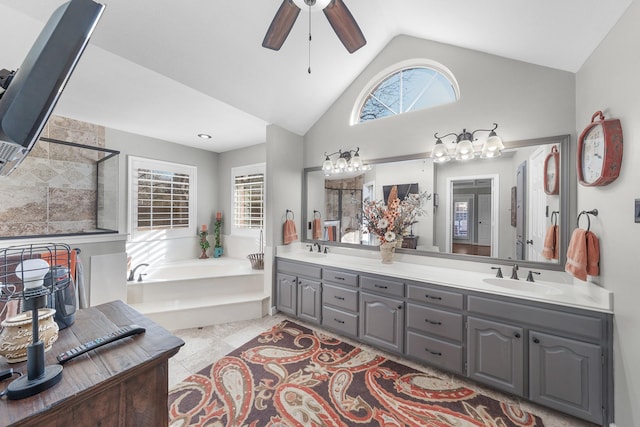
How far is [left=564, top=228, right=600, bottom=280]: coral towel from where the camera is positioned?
1.71m

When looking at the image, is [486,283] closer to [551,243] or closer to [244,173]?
[551,243]

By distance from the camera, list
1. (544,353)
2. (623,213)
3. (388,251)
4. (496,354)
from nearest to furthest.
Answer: (623,213), (544,353), (496,354), (388,251)

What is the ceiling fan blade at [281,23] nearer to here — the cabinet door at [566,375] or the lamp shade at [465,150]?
the lamp shade at [465,150]

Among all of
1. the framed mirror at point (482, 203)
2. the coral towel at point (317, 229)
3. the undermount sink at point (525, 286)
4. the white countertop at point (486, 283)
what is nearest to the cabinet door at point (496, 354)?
the white countertop at point (486, 283)

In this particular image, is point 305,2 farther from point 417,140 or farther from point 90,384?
point 90,384

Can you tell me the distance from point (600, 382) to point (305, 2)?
9.97 feet

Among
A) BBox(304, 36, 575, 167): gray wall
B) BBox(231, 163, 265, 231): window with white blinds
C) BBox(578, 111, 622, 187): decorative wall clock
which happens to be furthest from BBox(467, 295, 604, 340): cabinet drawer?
BBox(231, 163, 265, 231): window with white blinds

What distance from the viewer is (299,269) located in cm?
313

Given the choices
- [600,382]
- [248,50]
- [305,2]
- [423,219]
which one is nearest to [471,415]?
[600,382]

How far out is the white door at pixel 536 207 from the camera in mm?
2156

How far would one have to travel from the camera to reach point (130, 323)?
4.04ft

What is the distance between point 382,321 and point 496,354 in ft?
2.99

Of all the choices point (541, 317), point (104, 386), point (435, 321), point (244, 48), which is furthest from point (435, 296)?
point (244, 48)

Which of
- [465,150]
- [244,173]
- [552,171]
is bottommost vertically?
[552,171]
